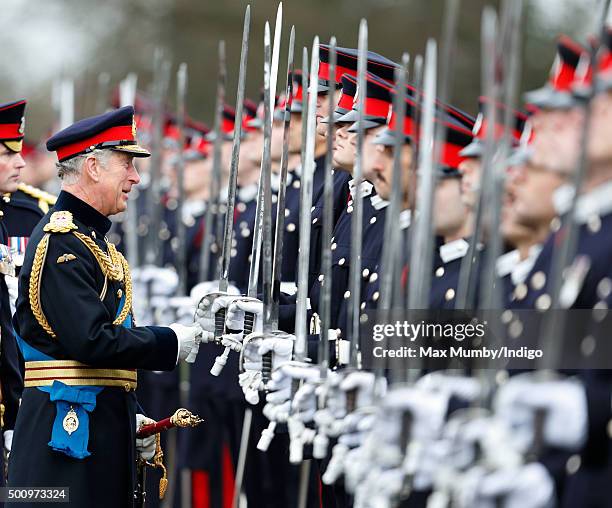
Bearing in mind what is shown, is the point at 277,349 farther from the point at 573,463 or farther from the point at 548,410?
the point at 548,410

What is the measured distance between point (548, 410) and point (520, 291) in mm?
624

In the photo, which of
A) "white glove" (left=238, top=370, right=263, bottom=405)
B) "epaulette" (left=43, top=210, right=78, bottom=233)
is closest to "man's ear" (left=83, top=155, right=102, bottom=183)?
"epaulette" (left=43, top=210, right=78, bottom=233)

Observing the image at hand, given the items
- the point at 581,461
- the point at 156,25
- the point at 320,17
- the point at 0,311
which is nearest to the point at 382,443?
the point at 581,461

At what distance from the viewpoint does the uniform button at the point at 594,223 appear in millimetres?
3480

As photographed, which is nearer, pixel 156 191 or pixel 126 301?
pixel 126 301

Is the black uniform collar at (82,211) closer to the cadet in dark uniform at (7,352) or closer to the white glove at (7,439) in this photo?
the cadet in dark uniform at (7,352)

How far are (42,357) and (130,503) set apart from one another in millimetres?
670

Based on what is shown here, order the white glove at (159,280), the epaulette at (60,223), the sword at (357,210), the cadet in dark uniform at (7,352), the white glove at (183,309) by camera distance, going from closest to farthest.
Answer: the sword at (357,210) → the epaulette at (60,223) → the cadet in dark uniform at (7,352) → the white glove at (183,309) → the white glove at (159,280)

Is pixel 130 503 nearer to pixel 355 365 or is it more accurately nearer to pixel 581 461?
pixel 355 365

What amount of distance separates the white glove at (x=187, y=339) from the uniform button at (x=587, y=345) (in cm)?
207

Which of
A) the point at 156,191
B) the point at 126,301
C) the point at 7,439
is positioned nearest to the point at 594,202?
the point at 126,301

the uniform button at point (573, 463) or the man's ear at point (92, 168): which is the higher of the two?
the man's ear at point (92, 168)

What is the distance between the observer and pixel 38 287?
4938 millimetres

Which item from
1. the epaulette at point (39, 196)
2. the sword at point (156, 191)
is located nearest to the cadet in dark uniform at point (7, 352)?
the epaulette at point (39, 196)
